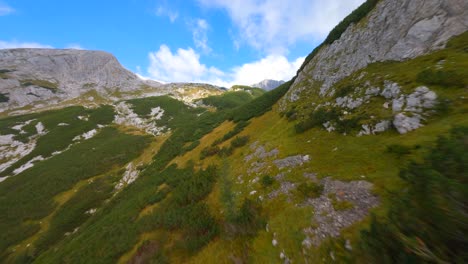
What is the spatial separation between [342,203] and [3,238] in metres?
42.3

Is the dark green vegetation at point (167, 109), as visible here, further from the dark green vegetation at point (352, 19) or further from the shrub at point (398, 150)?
the shrub at point (398, 150)

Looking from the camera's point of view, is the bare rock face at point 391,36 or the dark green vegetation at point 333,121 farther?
the bare rock face at point 391,36

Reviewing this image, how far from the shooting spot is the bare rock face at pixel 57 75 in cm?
11273

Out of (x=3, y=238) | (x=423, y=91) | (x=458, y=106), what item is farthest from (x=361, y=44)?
(x=3, y=238)

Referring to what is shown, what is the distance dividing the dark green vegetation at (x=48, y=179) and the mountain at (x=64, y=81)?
78.3 m

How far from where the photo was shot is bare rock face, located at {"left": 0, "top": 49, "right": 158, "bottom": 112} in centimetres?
11273

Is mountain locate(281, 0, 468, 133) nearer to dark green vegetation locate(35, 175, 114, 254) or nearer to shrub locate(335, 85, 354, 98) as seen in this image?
shrub locate(335, 85, 354, 98)

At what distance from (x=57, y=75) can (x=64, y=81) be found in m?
12.6

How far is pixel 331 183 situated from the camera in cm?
1024

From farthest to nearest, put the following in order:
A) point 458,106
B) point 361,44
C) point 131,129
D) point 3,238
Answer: point 131,129 → point 3,238 → point 361,44 → point 458,106

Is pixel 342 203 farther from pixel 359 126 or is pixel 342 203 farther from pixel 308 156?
pixel 359 126

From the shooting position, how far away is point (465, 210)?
4.00m

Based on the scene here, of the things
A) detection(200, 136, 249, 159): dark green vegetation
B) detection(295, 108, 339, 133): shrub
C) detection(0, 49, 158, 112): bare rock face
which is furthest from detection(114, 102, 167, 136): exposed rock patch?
detection(0, 49, 158, 112): bare rock face

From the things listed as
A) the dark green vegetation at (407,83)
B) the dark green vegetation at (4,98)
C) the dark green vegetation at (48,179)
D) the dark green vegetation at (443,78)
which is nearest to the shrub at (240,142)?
the dark green vegetation at (407,83)
